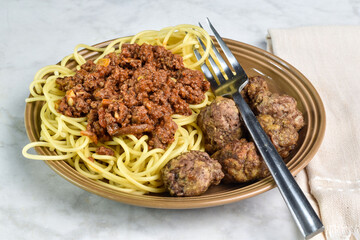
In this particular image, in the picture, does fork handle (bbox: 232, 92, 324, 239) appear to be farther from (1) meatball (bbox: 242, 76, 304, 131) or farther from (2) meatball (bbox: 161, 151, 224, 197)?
(2) meatball (bbox: 161, 151, 224, 197)

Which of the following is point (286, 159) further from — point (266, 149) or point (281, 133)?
point (266, 149)

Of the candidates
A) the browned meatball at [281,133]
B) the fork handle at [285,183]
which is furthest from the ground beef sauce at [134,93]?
the browned meatball at [281,133]

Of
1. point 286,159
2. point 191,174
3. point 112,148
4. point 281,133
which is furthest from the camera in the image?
point 112,148

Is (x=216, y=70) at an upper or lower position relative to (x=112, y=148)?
upper

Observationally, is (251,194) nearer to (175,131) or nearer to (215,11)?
(175,131)

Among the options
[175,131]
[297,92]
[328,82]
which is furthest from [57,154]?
[328,82]

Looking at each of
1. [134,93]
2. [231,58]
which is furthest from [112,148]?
[231,58]
